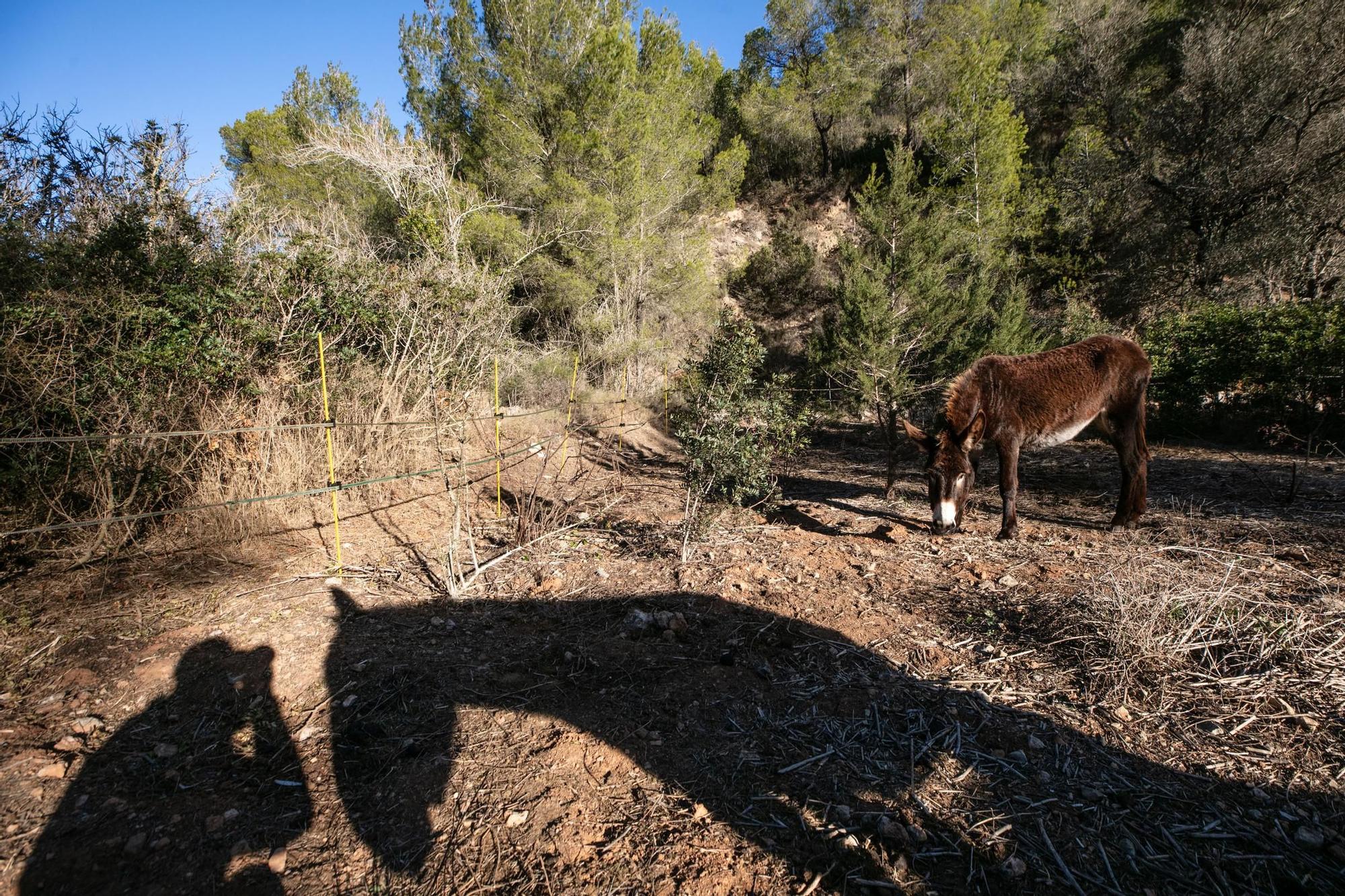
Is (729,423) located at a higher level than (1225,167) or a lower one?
lower

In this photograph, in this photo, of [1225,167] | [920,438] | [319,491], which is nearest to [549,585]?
[319,491]

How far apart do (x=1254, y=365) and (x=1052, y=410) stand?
6.14 m

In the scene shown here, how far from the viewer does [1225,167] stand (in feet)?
39.9

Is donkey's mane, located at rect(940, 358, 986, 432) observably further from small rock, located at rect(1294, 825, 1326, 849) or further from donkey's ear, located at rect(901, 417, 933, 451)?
small rock, located at rect(1294, 825, 1326, 849)

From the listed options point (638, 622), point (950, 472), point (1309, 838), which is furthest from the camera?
point (950, 472)

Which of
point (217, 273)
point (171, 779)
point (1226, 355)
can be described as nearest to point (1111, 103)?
point (1226, 355)

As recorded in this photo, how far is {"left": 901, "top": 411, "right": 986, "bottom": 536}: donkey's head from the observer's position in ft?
15.7

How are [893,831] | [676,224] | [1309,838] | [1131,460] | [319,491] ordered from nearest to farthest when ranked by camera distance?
[1309,838], [893,831], [319,491], [1131,460], [676,224]

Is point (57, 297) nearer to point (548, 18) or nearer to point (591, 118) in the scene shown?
point (591, 118)

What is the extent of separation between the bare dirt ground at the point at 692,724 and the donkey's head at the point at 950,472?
0.49 m

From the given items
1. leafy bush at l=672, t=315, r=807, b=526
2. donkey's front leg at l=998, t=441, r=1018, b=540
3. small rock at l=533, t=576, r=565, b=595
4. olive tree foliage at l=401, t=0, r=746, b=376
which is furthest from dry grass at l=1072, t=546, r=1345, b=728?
olive tree foliage at l=401, t=0, r=746, b=376

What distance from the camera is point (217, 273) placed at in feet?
17.3

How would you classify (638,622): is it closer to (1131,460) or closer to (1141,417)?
(1131,460)

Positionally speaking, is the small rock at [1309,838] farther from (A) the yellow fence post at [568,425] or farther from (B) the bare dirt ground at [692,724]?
(A) the yellow fence post at [568,425]
